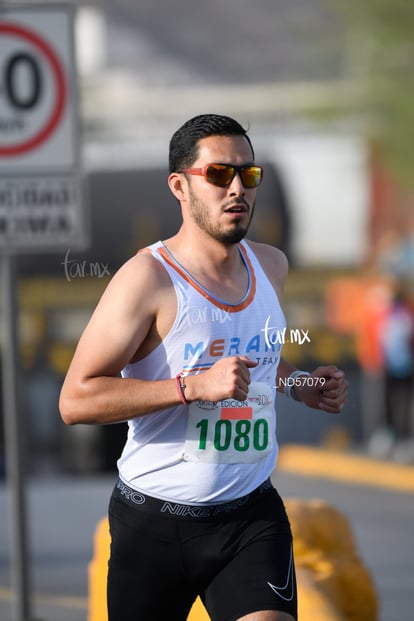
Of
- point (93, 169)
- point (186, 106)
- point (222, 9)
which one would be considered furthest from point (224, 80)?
point (93, 169)

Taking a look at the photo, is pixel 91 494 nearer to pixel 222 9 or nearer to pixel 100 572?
pixel 100 572

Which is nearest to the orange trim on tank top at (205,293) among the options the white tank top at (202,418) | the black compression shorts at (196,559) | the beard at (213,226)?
the white tank top at (202,418)

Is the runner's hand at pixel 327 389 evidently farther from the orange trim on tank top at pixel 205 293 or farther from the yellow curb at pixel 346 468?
the yellow curb at pixel 346 468

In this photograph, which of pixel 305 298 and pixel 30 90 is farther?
pixel 305 298

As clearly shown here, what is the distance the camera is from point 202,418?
140 inches

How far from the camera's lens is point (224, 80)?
163 feet

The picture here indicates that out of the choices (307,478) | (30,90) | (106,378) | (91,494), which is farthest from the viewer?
(307,478)

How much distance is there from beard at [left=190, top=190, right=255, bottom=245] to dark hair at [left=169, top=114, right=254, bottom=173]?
0.31 ft

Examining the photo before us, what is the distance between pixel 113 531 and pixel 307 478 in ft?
30.3

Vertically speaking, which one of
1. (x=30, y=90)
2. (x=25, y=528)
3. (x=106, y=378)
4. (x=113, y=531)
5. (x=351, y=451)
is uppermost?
(x=30, y=90)

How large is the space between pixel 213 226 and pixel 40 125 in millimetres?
→ 2643

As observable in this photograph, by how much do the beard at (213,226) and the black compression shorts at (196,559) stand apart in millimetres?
629

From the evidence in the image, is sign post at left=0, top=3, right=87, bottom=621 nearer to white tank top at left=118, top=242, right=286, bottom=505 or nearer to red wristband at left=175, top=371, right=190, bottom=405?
white tank top at left=118, top=242, right=286, bottom=505

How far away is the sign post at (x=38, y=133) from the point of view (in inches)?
236
